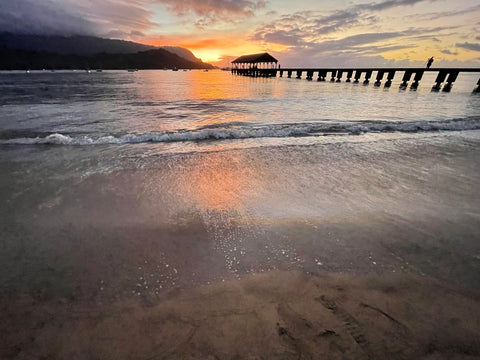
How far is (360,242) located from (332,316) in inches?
55.7

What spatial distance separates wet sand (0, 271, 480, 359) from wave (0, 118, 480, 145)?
7.28m

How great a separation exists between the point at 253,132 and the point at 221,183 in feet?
17.6

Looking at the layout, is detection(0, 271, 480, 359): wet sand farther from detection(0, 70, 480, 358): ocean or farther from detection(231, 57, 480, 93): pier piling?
detection(231, 57, 480, 93): pier piling

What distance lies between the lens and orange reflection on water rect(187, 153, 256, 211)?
4.34 meters

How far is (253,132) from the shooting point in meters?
10.0

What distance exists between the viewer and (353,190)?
4.91 metres

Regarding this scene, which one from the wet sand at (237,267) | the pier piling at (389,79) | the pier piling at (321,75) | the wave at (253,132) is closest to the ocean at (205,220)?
the wet sand at (237,267)

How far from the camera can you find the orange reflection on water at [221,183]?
14.2 ft

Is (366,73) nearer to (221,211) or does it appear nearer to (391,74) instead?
(391,74)

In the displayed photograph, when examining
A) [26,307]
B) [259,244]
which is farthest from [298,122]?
[26,307]

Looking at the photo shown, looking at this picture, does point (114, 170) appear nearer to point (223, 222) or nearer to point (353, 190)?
point (223, 222)

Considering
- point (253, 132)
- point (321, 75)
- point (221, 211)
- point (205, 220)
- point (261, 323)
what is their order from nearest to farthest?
point (261, 323) → point (205, 220) → point (221, 211) → point (253, 132) → point (321, 75)

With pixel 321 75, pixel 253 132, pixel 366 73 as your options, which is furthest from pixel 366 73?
pixel 253 132

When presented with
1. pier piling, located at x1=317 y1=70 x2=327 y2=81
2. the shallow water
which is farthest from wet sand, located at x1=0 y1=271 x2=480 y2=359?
pier piling, located at x1=317 y1=70 x2=327 y2=81
